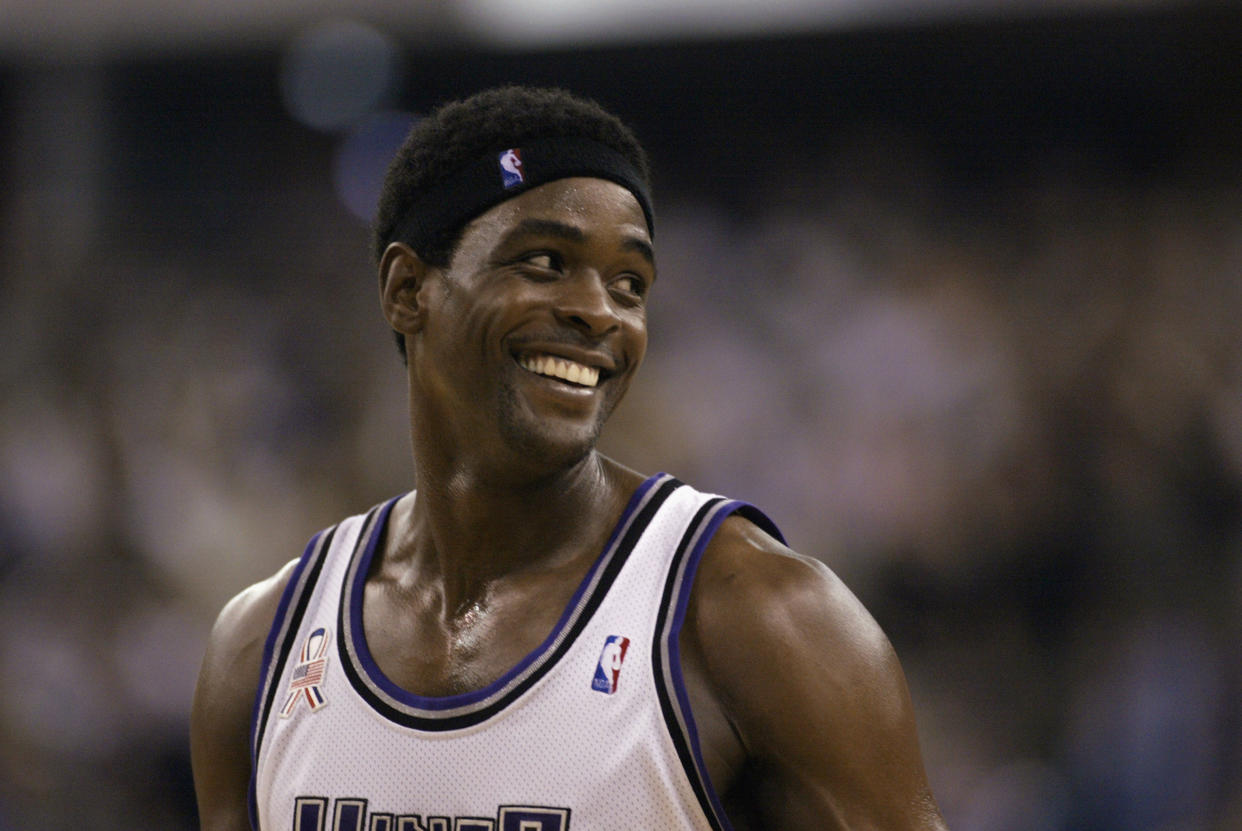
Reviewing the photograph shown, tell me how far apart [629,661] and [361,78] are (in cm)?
679

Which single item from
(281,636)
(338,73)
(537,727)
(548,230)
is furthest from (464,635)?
(338,73)

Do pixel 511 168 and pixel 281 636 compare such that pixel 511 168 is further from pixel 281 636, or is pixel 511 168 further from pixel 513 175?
pixel 281 636

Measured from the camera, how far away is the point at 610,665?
233 centimetres

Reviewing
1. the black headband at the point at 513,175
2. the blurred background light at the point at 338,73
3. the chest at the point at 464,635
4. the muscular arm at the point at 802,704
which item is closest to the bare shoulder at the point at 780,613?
the muscular arm at the point at 802,704

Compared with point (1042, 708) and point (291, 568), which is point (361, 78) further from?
point (291, 568)

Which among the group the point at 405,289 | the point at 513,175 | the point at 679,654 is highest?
the point at 513,175

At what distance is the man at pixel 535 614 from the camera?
222 cm

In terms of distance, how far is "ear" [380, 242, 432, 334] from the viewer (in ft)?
8.85

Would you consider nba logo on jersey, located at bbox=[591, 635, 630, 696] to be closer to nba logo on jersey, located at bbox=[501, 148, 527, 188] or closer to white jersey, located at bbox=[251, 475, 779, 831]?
white jersey, located at bbox=[251, 475, 779, 831]

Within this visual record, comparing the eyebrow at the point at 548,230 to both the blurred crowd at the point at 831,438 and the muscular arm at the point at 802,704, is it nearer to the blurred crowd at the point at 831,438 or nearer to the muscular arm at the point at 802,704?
the muscular arm at the point at 802,704

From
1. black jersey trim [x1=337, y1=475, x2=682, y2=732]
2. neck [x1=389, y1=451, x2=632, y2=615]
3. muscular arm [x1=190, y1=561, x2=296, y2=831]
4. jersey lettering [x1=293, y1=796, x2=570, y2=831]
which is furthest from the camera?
muscular arm [x1=190, y1=561, x2=296, y2=831]

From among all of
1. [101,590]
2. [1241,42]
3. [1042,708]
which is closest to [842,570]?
[1042,708]

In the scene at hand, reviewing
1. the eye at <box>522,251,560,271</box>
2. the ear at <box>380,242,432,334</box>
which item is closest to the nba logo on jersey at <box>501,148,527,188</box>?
the eye at <box>522,251,560,271</box>

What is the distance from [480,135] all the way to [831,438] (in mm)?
4539
